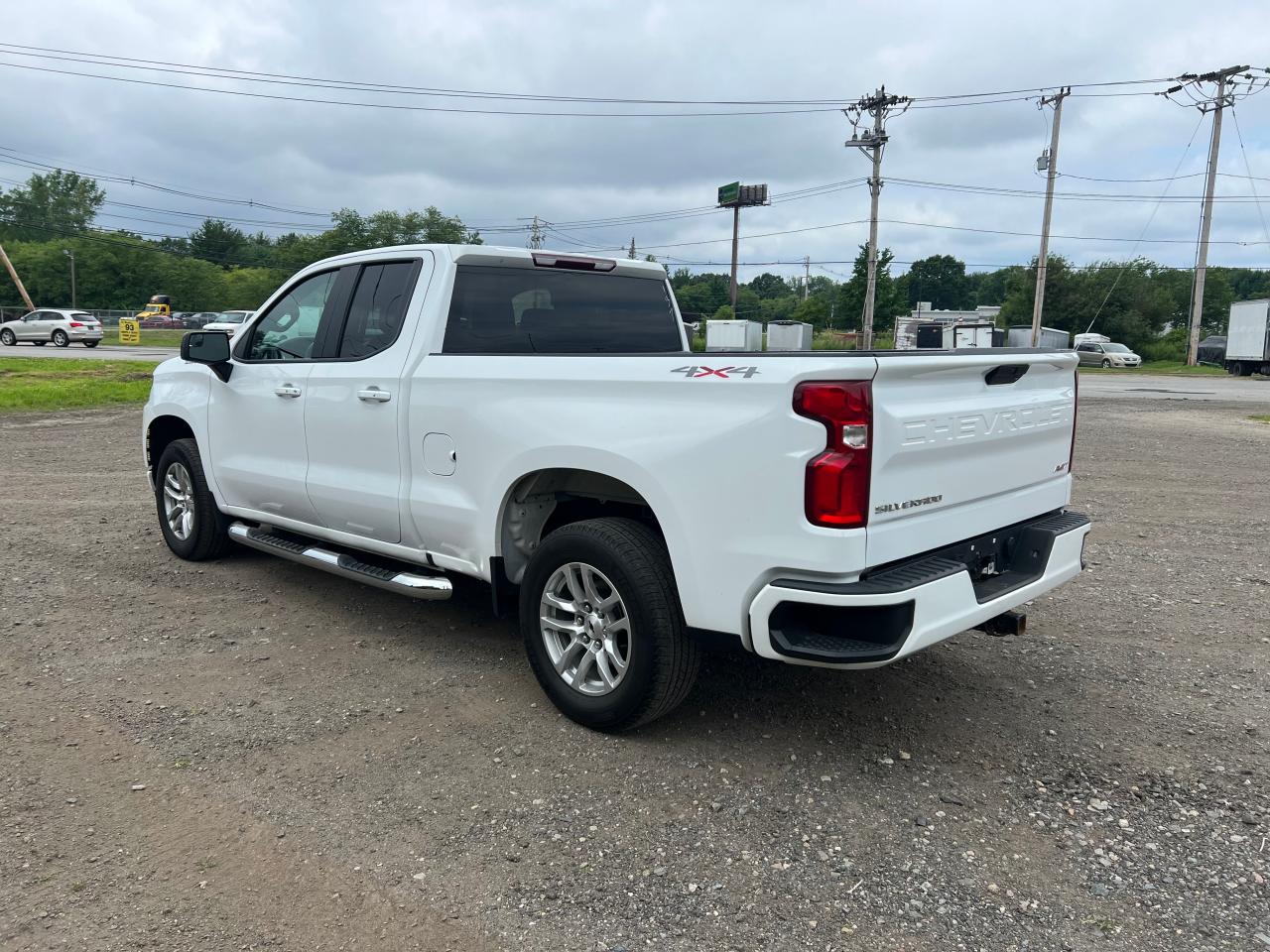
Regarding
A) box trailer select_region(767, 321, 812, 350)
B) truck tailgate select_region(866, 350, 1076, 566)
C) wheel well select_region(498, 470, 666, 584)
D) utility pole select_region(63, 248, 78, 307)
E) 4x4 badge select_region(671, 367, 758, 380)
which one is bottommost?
wheel well select_region(498, 470, 666, 584)

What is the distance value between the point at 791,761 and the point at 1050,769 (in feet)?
3.11

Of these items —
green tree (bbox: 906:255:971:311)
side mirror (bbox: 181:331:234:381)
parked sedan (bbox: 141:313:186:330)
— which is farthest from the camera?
green tree (bbox: 906:255:971:311)

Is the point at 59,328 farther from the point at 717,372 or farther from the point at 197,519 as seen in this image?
the point at 717,372

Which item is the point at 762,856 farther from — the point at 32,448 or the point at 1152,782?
the point at 32,448

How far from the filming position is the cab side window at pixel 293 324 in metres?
5.14

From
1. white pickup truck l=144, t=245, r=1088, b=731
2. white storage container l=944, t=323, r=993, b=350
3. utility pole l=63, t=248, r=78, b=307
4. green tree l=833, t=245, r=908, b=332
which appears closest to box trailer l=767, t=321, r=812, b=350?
white pickup truck l=144, t=245, r=1088, b=731

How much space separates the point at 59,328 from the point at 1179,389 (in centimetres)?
4115

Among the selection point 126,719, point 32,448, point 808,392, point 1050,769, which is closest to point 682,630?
→ point 808,392

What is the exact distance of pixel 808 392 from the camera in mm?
2984

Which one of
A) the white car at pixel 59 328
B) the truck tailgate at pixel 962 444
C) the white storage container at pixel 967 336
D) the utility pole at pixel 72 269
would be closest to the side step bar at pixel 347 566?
the truck tailgate at pixel 962 444

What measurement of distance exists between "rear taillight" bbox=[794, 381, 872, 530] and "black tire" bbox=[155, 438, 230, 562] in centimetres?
433

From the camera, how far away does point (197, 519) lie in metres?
6.08

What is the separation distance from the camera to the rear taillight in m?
2.97

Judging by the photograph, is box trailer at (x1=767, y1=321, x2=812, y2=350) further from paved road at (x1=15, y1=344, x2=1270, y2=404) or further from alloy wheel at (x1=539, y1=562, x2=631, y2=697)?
paved road at (x1=15, y1=344, x2=1270, y2=404)
